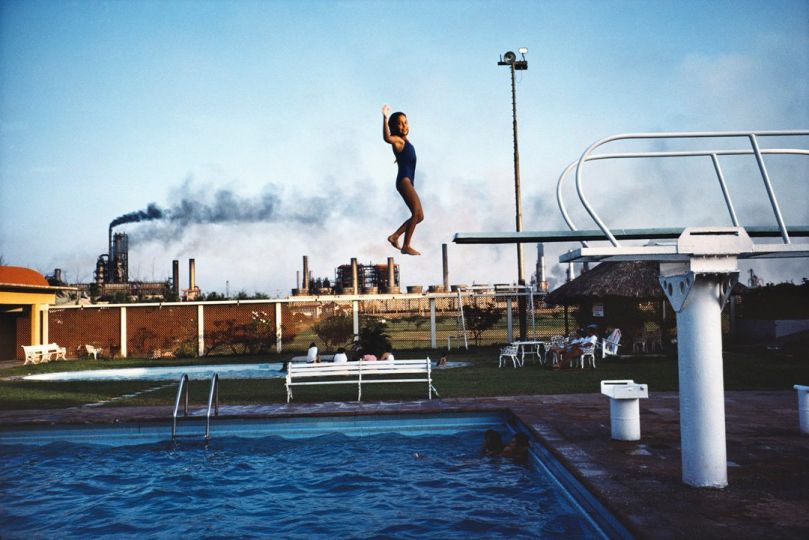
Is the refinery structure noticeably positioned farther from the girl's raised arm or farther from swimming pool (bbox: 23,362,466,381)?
the girl's raised arm

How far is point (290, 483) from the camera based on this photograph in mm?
7004

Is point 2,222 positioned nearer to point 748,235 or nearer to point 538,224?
point 748,235

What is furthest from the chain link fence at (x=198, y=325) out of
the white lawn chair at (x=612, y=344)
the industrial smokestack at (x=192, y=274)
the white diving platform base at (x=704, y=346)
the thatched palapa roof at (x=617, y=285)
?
the industrial smokestack at (x=192, y=274)

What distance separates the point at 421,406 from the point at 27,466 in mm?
5272

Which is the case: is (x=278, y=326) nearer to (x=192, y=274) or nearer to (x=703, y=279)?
(x=703, y=279)

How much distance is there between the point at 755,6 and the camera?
941 cm

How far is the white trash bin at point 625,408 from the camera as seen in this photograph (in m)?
6.39

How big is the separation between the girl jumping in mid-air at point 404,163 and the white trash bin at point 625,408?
14.9 ft

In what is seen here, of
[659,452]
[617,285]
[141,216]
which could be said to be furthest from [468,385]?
[141,216]

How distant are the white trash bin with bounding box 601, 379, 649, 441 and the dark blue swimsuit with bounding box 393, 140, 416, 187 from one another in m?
4.65

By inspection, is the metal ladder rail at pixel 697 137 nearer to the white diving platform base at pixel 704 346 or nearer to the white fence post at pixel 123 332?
the white diving platform base at pixel 704 346

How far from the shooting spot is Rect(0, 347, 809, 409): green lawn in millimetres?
10805

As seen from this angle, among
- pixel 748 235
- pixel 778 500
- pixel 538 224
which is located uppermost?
pixel 538 224

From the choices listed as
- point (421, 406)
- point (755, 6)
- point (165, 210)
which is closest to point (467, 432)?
point (421, 406)
